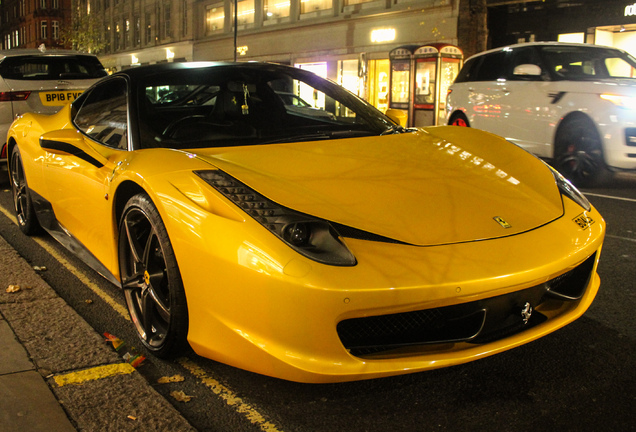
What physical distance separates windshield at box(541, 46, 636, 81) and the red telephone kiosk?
7605 mm

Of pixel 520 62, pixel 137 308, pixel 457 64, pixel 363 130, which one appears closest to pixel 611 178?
pixel 520 62

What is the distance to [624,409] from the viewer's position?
2.31 metres

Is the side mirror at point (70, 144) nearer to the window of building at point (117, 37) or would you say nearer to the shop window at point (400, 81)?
the shop window at point (400, 81)

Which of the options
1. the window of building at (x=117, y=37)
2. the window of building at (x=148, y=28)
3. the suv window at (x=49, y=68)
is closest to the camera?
the suv window at (x=49, y=68)

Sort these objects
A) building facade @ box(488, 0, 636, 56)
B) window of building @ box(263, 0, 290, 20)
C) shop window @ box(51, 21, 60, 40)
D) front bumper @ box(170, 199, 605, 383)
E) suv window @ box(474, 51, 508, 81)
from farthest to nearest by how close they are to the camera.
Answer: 1. shop window @ box(51, 21, 60, 40)
2. window of building @ box(263, 0, 290, 20)
3. building facade @ box(488, 0, 636, 56)
4. suv window @ box(474, 51, 508, 81)
5. front bumper @ box(170, 199, 605, 383)

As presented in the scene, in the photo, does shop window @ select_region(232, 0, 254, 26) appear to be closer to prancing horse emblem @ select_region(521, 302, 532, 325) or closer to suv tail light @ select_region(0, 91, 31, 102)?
suv tail light @ select_region(0, 91, 31, 102)

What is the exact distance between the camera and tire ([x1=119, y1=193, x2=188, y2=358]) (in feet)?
8.47

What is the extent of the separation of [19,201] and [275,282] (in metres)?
3.98

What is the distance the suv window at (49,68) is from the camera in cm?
845

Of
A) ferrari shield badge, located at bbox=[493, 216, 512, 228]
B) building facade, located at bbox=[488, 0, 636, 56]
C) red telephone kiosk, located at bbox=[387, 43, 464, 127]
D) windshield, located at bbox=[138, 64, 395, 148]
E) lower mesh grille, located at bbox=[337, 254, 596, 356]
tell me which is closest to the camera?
lower mesh grille, located at bbox=[337, 254, 596, 356]

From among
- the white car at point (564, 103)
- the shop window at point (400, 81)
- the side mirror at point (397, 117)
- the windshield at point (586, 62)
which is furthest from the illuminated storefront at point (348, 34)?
the side mirror at point (397, 117)

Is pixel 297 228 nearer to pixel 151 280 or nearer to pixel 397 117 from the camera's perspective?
pixel 151 280

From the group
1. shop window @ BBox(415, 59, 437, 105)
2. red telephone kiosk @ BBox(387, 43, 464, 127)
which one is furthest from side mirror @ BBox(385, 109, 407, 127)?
shop window @ BBox(415, 59, 437, 105)

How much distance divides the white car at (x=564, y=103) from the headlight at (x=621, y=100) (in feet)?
0.04
